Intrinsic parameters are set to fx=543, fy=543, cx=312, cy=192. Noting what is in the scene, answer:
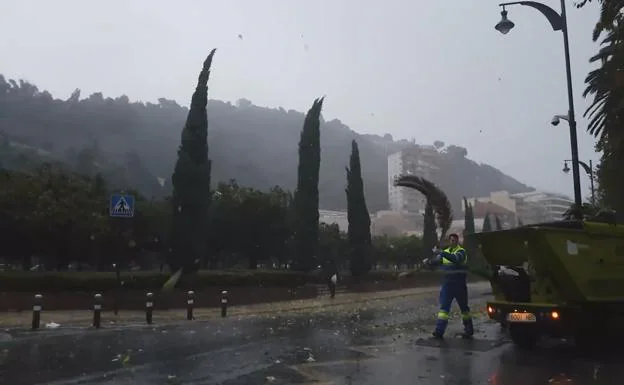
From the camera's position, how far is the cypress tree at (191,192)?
25703mm

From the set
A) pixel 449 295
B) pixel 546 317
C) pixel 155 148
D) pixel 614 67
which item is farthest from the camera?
pixel 155 148

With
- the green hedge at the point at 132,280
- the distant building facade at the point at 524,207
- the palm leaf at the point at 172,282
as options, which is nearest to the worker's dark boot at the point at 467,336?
the green hedge at the point at 132,280

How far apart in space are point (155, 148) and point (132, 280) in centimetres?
12296

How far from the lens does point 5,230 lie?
32.5 metres

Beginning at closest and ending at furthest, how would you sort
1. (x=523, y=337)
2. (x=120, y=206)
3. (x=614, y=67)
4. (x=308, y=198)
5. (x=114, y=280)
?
(x=523, y=337), (x=614, y=67), (x=120, y=206), (x=114, y=280), (x=308, y=198)

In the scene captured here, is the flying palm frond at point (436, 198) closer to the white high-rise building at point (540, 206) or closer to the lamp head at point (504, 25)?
the lamp head at point (504, 25)

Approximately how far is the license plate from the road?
0.55 meters

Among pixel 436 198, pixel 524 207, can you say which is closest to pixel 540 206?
pixel 524 207

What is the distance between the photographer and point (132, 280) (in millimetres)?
22734

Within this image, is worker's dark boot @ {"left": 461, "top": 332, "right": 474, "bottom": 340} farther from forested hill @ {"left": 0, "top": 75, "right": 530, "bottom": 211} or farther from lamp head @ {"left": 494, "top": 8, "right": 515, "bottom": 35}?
forested hill @ {"left": 0, "top": 75, "right": 530, "bottom": 211}

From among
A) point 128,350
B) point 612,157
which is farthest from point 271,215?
point 128,350

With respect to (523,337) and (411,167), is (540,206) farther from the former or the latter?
(411,167)

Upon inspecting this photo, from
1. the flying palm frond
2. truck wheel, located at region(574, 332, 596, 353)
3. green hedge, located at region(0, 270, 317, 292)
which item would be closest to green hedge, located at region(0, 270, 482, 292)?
green hedge, located at region(0, 270, 317, 292)

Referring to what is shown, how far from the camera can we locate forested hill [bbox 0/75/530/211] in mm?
110375
